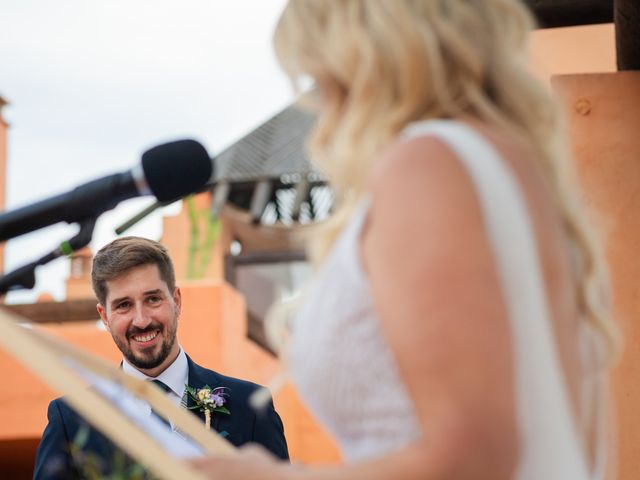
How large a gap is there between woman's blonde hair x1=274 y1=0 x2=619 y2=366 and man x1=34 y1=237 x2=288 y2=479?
178 cm

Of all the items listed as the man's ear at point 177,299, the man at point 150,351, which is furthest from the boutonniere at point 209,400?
the man's ear at point 177,299

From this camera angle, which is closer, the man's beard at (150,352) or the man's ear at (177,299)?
the man's beard at (150,352)

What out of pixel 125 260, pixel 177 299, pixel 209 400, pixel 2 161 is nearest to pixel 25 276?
pixel 209 400

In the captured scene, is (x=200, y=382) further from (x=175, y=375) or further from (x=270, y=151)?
(x=270, y=151)

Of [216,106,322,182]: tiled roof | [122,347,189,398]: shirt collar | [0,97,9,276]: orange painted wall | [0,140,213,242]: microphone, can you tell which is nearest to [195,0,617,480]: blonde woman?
[0,140,213,242]: microphone

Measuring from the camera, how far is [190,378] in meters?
3.41

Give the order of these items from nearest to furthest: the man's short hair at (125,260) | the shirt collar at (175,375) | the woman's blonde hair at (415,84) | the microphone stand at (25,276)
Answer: the woman's blonde hair at (415,84)
the microphone stand at (25,276)
the shirt collar at (175,375)
the man's short hair at (125,260)

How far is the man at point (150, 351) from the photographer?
3057mm

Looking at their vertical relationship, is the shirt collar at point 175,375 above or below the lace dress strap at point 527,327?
below

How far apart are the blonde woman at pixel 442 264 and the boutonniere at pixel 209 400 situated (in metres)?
1.91

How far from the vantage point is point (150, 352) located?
343 centimetres

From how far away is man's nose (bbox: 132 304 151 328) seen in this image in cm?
350

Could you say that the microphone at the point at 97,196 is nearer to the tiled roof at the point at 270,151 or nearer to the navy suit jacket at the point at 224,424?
the navy suit jacket at the point at 224,424

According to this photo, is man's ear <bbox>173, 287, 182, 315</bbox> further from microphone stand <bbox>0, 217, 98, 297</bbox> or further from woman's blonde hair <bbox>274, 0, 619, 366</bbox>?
woman's blonde hair <bbox>274, 0, 619, 366</bbox>
